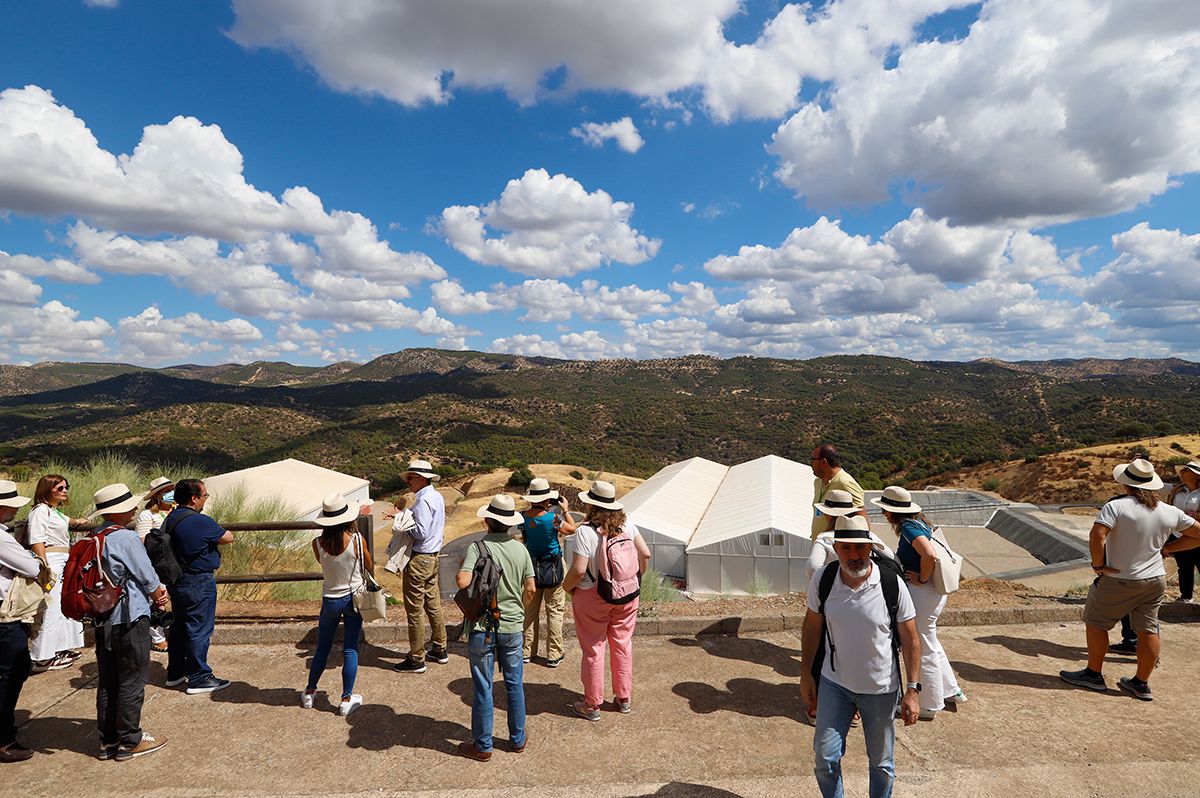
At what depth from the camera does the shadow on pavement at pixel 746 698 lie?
4.76 meters

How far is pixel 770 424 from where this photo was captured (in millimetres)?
93000

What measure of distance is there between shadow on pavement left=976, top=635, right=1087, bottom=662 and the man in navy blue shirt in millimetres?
7696

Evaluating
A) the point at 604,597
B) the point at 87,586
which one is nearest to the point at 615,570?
the point at 604,597

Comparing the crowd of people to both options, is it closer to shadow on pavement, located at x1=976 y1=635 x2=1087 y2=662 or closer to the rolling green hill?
shadow on pavement, located at x1=976 y1=635 x2=1087 y2=662

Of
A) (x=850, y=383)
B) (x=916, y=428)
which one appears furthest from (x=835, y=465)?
(x=850, y=383)

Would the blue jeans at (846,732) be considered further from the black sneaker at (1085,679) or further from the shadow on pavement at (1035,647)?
the shadow on pavement at (1035,647)

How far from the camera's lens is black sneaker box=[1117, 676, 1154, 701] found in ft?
15.8

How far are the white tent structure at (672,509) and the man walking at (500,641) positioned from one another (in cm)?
1510

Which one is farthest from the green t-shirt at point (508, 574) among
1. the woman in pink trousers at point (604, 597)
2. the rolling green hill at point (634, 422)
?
the rolling green hill at point (634, 422)

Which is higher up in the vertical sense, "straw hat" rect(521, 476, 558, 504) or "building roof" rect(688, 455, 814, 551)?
"straw hat" rect(521, 476, 558, 504)

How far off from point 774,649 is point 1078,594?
501 centimetres

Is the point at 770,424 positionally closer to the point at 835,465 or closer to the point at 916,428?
the point at 916,428

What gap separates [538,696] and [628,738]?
3.31 ft

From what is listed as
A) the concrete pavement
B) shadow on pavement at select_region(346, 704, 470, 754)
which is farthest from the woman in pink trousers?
shadow on pavement at select_region(346, 704, 470, 754)
